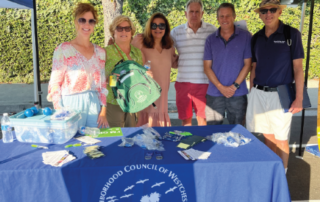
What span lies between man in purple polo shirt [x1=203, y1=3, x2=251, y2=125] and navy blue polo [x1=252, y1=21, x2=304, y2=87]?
0.79 feet

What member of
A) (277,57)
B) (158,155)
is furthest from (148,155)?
(277,57)

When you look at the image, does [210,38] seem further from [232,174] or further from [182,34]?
[232,174]

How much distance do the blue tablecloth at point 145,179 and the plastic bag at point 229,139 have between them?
21 centimetres

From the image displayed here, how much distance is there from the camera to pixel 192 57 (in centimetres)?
363

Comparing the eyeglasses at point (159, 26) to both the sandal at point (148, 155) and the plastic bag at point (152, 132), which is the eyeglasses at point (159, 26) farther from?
the sandal at point (148, 155)

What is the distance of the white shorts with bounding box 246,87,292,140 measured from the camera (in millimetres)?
3115

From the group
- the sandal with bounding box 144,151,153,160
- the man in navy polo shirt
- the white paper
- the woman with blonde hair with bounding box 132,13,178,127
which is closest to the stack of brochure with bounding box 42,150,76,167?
the white paper

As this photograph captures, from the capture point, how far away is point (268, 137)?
11.0 feet

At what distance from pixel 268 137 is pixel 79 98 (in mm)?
2320

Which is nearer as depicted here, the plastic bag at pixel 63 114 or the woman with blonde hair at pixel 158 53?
the plastic bag at pixel 63 114

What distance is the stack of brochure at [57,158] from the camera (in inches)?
73.6

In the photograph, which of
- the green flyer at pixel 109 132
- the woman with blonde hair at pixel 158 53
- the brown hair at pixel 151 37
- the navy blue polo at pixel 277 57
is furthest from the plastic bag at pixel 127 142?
the navy blue polo at pixel 277 57

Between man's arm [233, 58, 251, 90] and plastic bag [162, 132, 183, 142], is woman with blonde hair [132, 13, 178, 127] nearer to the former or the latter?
man's arm [233, 58, 251, 90]

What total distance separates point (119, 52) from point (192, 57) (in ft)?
3.52
